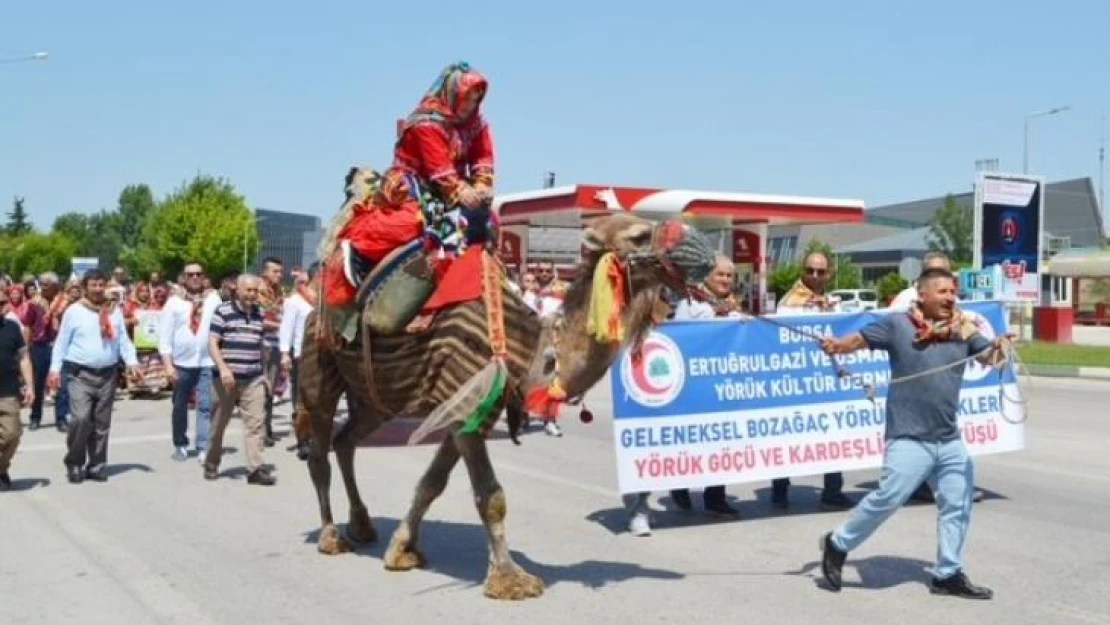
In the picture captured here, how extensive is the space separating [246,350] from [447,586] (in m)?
5.35

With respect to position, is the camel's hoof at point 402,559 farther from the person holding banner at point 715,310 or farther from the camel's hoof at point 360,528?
the person holding banner at point 715,310

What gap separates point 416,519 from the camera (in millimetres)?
7078

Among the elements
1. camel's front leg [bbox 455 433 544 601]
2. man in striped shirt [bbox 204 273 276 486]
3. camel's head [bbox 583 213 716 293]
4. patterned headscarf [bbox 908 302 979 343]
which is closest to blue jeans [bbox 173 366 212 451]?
man in striped shirt [bbox 204 273 276 486]

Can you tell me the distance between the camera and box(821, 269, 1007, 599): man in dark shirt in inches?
247

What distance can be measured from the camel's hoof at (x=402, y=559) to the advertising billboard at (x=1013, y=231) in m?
26.3

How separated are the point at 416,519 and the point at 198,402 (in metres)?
6.06

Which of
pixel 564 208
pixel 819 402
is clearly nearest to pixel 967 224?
pixel 564 208

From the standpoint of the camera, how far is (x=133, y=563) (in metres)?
7.34

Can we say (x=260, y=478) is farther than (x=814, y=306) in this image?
Yes

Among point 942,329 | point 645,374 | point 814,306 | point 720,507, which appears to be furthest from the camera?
point 814,306

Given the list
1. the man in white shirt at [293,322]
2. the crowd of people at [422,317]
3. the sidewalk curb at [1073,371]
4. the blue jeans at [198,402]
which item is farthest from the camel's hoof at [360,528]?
the sidewalk curb at [1073,371]

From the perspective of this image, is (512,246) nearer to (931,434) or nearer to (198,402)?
(198,402)

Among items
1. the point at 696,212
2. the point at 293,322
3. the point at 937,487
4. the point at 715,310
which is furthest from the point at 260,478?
the point at 696,212

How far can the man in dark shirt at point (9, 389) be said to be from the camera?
1023cm
